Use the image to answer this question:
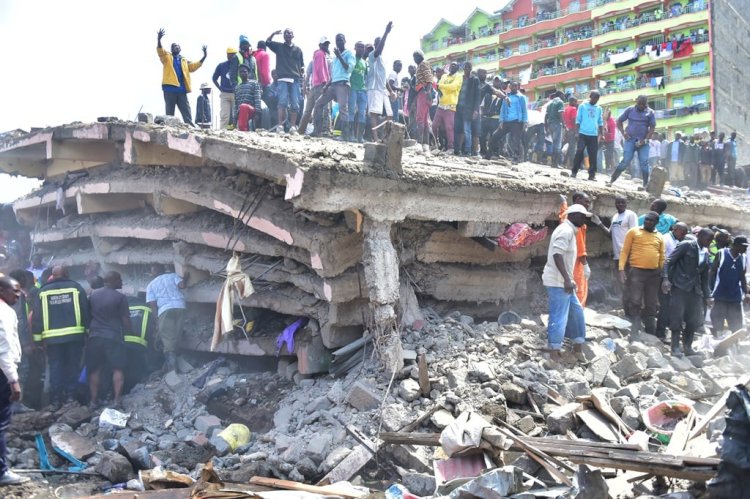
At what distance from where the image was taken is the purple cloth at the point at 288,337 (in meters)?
6.41

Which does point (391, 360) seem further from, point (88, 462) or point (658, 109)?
point (658, 109)

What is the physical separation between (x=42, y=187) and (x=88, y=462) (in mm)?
7024

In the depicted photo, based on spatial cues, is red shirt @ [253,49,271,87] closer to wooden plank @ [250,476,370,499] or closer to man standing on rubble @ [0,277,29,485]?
man standing on rubble @ [0,277,29,485]

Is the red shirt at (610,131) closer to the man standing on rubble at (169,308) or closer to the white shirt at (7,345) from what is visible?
the man standing on rubble at (169,308)

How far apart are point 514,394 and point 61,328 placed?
15.2 ft

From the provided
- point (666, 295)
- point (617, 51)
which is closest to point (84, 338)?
point (666, 295)

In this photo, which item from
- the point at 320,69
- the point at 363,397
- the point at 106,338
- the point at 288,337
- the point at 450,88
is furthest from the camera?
the point at 450,88

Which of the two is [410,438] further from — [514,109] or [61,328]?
[514,109]

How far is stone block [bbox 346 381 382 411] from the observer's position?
17.7 ft

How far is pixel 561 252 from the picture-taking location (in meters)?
6.20

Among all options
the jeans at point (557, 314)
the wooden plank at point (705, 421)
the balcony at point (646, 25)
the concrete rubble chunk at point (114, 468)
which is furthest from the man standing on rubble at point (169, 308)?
the balcony at point (646, 25)

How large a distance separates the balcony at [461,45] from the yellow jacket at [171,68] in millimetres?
37466

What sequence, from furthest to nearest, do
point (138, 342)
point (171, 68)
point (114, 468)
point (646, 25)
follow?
point (646, 25)
point (171, 68)
point (138, 342)
point (114, 468)

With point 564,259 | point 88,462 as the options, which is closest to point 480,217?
point 564,259
